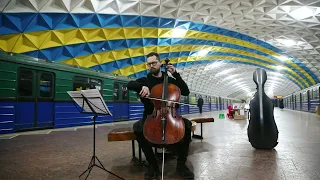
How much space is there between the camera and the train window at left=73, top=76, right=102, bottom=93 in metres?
8.94

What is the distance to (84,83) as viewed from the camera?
934 centimetres

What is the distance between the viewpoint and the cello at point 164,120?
235 cm

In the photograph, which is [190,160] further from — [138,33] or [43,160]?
[138,33]

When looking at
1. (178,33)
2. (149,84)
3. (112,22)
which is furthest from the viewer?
(178,33)

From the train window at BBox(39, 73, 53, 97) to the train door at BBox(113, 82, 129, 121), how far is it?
3812 mm

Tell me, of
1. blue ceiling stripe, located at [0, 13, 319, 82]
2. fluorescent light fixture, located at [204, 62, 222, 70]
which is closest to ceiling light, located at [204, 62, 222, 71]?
fluorescent light fixture, located at [204, 62, 222, 70]

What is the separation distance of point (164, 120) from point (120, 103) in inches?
386

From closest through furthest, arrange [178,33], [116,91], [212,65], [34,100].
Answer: [34,100]
[116,91]
[178,33]
[212,65]

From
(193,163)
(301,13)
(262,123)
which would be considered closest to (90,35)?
(262,123)

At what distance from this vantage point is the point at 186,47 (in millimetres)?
21719

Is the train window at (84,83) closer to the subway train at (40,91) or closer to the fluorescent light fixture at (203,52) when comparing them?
the subway train at (40,91)

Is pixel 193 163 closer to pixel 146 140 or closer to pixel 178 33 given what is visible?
pixel 146 140

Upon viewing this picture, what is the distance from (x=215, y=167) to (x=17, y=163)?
3.54 meters

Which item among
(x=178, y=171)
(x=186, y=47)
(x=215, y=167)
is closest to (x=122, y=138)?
(x=178, y=171)
